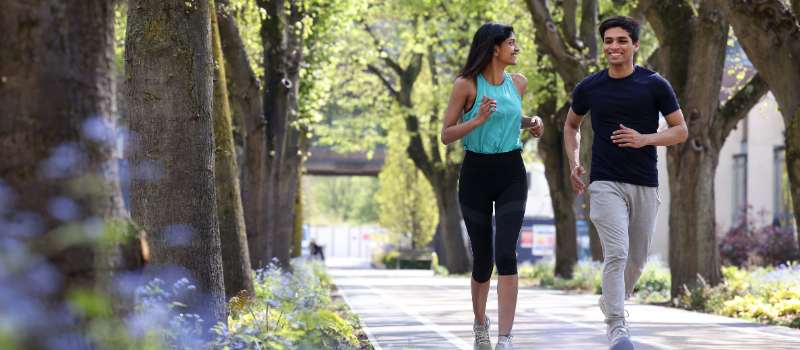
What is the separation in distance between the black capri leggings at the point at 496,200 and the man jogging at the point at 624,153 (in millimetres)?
376

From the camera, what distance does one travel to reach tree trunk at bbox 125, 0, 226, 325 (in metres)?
8.86

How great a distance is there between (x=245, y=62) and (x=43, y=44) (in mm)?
13913

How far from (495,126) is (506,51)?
47 cm

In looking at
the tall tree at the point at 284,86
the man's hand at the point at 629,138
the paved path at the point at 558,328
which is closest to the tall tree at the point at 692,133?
the paved path at the point at 558,328

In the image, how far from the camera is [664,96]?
8344 millimetres

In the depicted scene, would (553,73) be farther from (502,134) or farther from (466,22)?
(502,134)

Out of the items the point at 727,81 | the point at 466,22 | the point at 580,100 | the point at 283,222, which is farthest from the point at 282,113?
the point at 727,81

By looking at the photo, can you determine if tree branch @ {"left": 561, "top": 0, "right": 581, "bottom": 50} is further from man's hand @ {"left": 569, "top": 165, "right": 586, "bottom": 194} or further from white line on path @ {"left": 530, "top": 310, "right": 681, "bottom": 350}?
man's hand @ {"left": 569, "top": 165, "right": 586, "bottom": 194}

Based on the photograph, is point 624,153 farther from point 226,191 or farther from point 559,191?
point 559,191

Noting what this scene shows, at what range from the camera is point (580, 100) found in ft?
28.4

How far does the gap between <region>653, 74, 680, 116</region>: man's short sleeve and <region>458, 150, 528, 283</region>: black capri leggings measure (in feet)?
3.08

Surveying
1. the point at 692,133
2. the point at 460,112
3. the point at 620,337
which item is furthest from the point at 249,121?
the point at 620,337

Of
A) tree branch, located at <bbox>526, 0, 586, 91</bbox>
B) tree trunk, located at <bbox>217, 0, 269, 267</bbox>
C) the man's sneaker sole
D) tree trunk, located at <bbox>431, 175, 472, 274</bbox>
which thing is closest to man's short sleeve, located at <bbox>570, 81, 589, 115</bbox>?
the man's sneaker sole

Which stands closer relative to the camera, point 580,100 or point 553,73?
point 580,100
